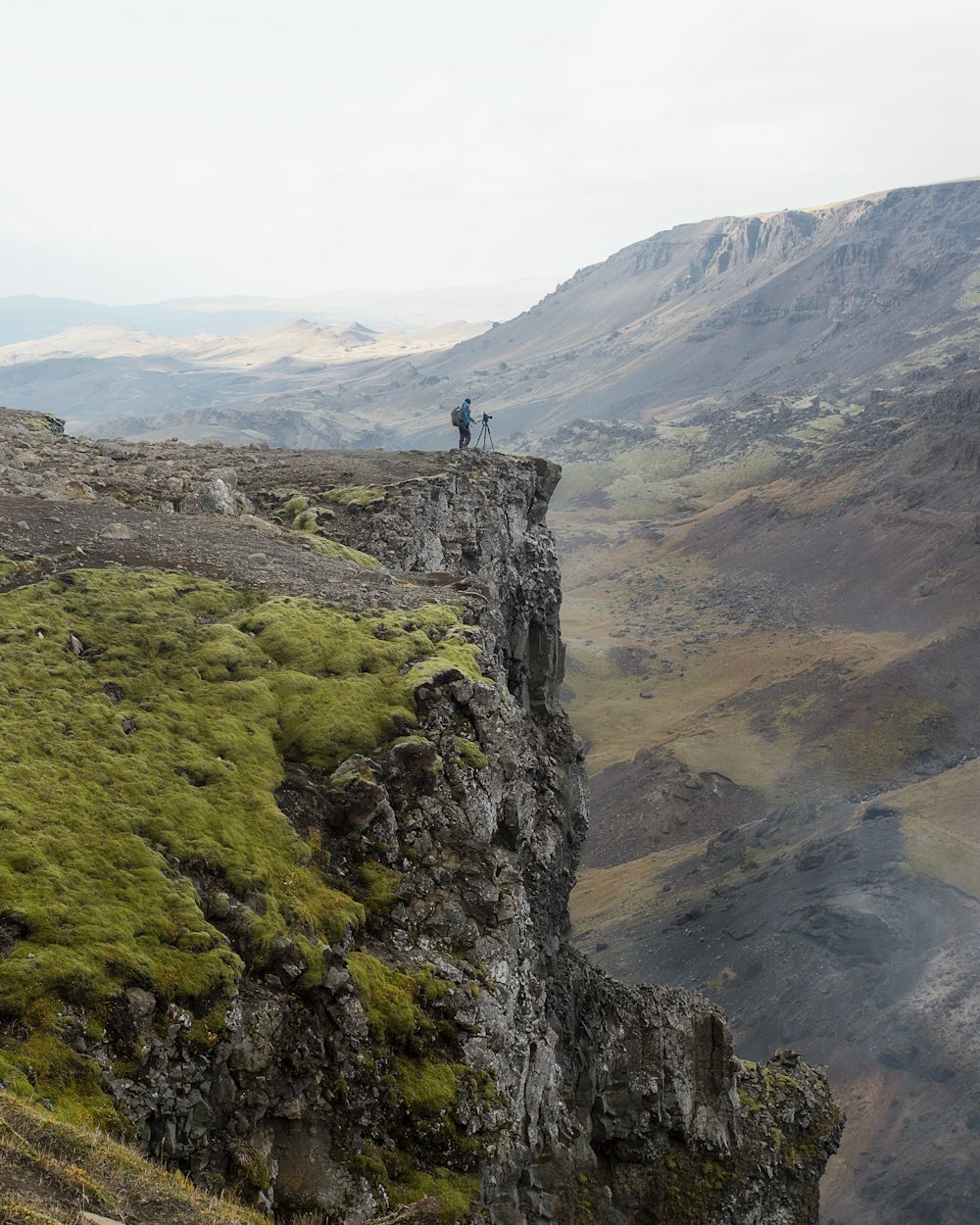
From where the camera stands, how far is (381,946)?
13.9 meters

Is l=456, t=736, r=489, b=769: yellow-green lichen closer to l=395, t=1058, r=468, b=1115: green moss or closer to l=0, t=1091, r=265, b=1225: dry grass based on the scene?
l=395, t=1058, r=468, b=1115: green moss

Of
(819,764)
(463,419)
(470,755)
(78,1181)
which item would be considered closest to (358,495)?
(463,419)

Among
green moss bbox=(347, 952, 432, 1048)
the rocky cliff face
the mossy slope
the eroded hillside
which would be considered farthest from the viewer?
the eroded hillside

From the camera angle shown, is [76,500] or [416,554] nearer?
[76,500]

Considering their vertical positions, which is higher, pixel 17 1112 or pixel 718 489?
pixel 17 1112

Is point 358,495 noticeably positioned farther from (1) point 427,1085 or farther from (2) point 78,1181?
(2) point 78,1181

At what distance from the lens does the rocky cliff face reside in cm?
1152

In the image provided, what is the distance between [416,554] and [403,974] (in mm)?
17249

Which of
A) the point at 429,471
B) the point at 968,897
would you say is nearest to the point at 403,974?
the point at 429,471

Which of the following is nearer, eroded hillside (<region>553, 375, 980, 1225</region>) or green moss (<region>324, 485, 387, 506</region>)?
green moss (<region>324, 485, 387, 506</region>)

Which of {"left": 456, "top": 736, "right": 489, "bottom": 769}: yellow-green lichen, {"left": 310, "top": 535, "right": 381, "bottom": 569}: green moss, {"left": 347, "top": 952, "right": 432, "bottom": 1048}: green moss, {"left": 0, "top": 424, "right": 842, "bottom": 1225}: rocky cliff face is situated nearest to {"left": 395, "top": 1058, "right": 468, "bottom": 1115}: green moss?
{"left": 0, "top": 424, "right": 842, "bottom": 1225}: rocky cliff face

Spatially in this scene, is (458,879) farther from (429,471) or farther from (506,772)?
(429,471)

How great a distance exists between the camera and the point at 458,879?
50.4 feet

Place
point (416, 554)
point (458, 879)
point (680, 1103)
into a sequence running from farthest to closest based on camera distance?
point (416, 554)
point (680, 1103)
point (458, 879)
